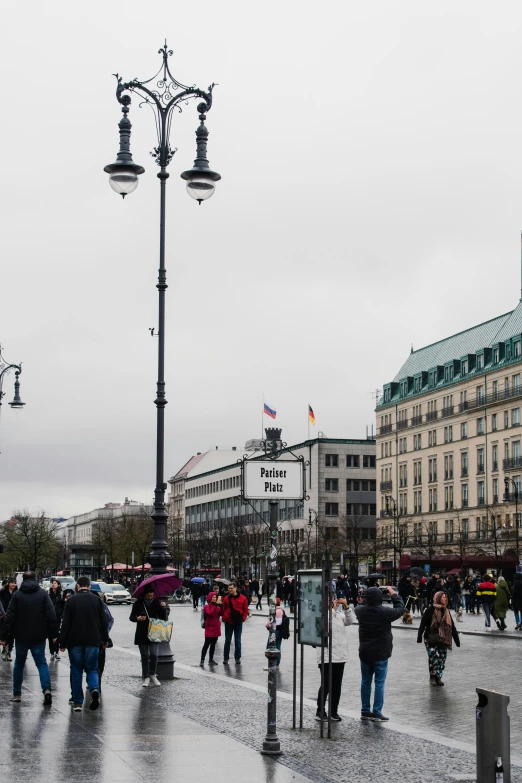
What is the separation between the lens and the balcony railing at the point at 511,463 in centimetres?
8731

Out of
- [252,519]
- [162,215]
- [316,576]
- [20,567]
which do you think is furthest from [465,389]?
[316,576]

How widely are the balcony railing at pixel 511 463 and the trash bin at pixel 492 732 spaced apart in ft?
265

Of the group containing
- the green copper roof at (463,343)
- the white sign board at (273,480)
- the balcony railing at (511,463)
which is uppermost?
the green copper roof at (463,343)

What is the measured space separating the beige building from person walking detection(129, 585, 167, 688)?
203 feet

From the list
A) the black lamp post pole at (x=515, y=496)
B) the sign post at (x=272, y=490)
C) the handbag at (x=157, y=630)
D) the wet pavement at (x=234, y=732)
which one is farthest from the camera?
the black lamp post pole at (x=515, y=496)

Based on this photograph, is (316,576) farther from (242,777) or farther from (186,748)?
(242,777)

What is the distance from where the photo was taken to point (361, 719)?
1388 centimetres

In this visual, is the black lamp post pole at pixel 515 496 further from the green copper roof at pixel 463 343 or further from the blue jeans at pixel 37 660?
the blue jeans at pixel 37 660

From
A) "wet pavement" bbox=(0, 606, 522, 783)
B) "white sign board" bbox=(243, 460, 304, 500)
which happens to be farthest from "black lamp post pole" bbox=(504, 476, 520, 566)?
"white sign board" bbox=(243, 460, 304, 500)

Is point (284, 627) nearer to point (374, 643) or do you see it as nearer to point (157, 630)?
point (157, 630)

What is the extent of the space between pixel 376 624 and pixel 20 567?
126 meters

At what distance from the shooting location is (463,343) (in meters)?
101

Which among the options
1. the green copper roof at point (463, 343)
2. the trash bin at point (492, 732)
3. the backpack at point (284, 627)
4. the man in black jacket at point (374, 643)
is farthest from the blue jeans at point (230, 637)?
the green copper roof at point (463, 343)

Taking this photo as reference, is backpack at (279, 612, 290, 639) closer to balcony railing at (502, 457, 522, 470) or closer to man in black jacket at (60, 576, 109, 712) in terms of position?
man in black jacket at (60, 576, 109, 712)
